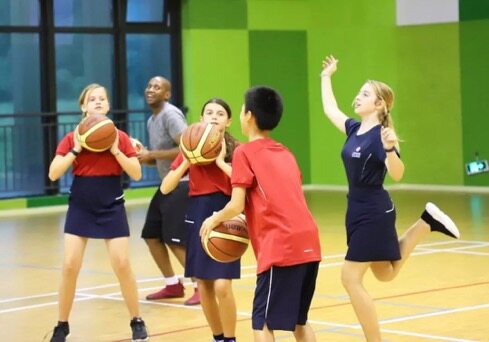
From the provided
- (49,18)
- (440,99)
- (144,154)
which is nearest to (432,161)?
(440,99)

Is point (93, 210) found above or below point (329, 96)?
below

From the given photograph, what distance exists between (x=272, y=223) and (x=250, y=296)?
391cm

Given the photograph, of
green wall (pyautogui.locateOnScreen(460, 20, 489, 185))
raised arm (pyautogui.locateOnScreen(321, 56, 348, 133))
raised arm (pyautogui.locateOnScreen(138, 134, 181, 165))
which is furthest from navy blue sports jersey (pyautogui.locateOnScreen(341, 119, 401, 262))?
green wall (pyautogui.locateOnScreen(460, 20, 489, 185))

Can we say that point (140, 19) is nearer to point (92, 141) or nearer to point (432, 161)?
point (432, 161)

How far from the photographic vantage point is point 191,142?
7.57 metres

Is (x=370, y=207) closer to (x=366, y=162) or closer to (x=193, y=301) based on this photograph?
(x=366, y=162)

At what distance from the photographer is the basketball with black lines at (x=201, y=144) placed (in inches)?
298

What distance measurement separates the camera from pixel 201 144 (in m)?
7.55

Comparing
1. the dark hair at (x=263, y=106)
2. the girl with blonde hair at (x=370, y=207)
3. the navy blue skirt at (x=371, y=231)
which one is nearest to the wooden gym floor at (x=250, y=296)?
the girl with blonde hair at (x=370, y=207)

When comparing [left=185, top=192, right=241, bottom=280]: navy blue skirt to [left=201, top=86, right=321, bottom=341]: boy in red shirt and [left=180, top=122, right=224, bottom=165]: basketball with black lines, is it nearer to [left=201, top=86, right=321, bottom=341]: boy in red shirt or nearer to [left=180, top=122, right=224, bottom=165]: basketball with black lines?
[left=180, top=122, right=224, bottom=165]: basketball with black lines

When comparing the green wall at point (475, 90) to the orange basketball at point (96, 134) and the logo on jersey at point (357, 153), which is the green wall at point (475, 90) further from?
the logo on jersey at point (357, 153)

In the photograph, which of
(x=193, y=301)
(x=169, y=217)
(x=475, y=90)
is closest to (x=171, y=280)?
(x=193, y=301)

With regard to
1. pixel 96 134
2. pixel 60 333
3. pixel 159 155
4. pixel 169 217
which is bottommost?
pixel 60 333

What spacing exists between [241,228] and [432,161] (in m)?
14.7
